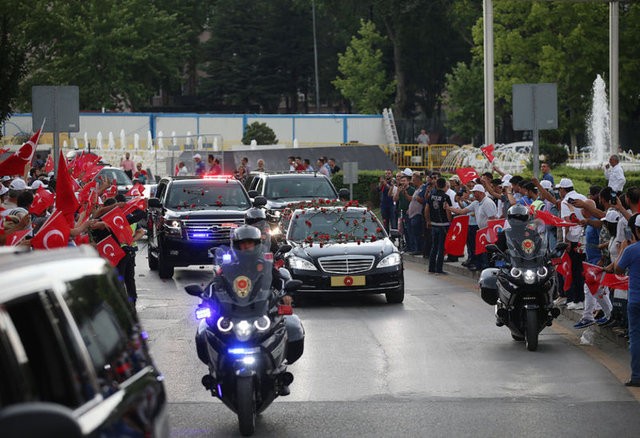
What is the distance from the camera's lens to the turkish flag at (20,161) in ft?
46.8

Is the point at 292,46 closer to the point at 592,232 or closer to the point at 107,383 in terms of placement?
the point at 592,232

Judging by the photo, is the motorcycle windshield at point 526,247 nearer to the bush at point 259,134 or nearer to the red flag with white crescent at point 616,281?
the red flag with white crescent at point 616,281

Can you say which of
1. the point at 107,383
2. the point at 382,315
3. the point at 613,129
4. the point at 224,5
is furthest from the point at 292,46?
the point at 107,383

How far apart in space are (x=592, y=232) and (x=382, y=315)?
375 centimetres

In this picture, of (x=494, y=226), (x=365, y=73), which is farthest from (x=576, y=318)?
(x=365, y=73)

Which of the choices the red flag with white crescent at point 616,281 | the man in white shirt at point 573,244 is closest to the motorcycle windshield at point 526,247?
the red flag with white crescent at point 616,281

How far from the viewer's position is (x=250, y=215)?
15.1 metres

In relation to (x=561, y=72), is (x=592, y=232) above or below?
below

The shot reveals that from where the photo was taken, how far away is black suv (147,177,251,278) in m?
24.5

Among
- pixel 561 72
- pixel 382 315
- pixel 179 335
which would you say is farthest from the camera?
pixel 561 72

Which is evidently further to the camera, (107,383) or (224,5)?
(224,5)

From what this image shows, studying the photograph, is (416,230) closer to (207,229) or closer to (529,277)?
(207,229)

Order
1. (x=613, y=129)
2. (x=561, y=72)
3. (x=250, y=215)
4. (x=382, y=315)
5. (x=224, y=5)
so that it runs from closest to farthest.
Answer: (x=250, y=215)
(x=382, y=315)
(x=613, y=129)
(x=561, y=72)
(x=224, y=5)

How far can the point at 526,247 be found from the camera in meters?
15.1
